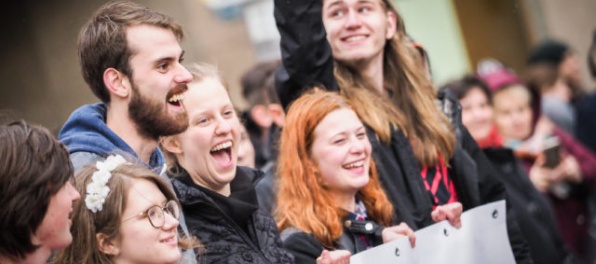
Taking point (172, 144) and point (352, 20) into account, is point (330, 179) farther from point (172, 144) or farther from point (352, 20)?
point (352, 20)

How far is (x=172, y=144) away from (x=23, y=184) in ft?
5.08

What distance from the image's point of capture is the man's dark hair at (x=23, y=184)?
3.52 metres

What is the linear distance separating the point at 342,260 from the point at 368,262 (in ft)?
0.59

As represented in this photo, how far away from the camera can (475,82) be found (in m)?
8.17

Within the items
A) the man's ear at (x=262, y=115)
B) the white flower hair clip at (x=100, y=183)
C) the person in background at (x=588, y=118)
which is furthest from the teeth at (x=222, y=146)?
the person in background at (x=588, y=118)

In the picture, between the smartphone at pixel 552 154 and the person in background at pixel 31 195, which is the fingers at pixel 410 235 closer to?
the person in background at pixel 31 195

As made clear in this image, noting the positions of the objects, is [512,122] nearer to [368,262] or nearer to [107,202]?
[368,262]

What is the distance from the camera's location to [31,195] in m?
3.54

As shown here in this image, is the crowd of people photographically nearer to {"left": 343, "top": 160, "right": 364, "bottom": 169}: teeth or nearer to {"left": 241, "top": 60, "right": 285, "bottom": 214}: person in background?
{"left": 343, "top": 160, "right": 364, "bottom": 169}: teeth

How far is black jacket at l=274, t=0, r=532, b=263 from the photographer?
215 inches

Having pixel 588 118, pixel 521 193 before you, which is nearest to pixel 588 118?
pixel 588 118

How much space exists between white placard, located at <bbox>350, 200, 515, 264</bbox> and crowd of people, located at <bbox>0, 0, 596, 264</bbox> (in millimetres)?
82

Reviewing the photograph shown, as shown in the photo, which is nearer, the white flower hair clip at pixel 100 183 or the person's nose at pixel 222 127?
the white flower hair clip at pixel 100 183

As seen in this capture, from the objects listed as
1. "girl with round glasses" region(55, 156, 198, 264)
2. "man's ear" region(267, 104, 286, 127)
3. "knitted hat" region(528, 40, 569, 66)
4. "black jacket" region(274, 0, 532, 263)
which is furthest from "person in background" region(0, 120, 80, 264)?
"knitted hat" region(528, 40, 569, 66)
